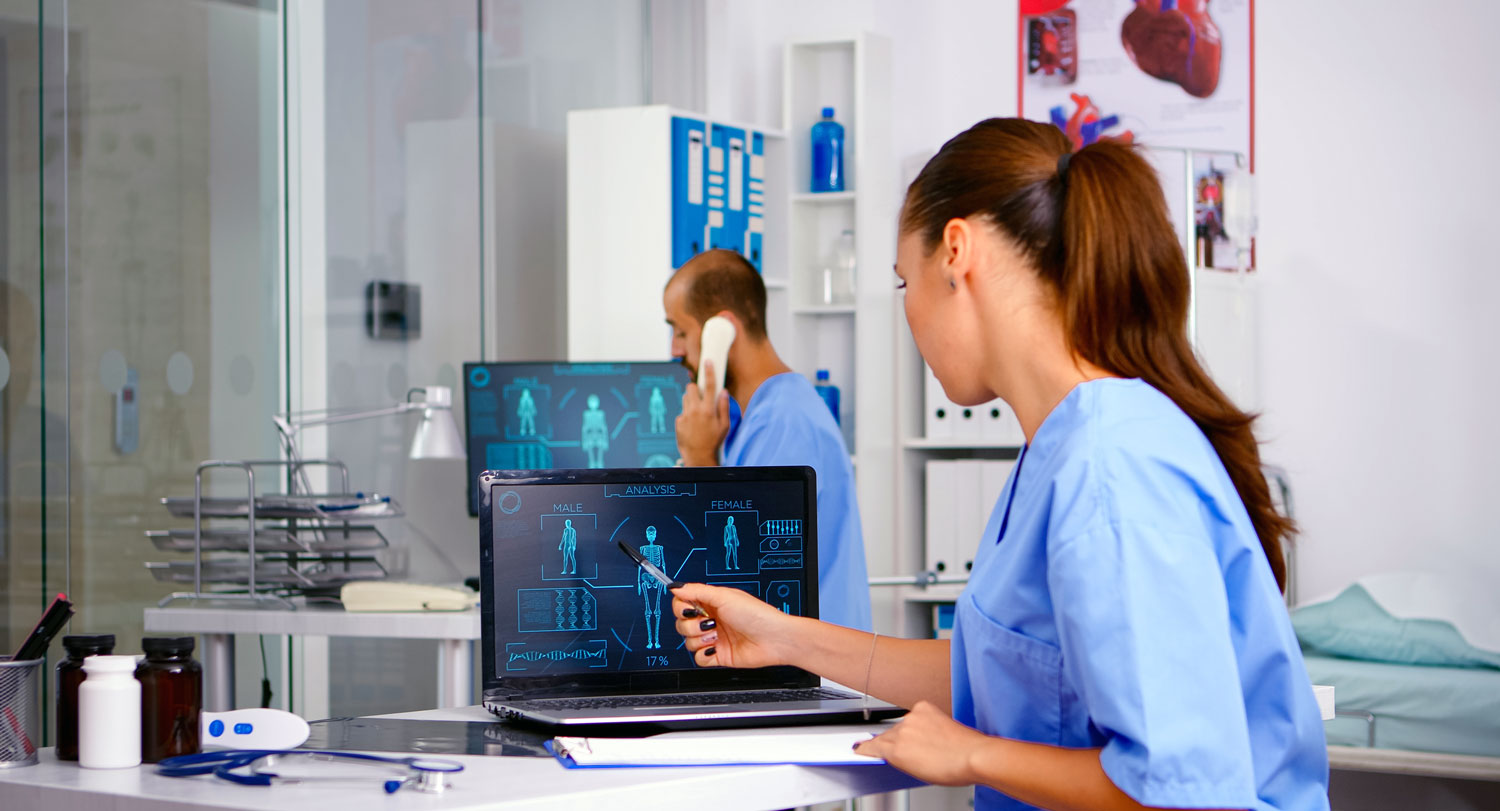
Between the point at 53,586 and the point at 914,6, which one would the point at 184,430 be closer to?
the point at 53,586

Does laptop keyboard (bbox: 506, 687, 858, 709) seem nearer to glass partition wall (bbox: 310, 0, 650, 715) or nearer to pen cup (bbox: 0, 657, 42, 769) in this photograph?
pen cup (bbox: 0, 657, 42, 769)

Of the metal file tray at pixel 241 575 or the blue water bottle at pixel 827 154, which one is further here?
the blue water bottle at pixel 827 154

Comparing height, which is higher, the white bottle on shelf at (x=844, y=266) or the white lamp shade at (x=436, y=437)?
the white bottle on shelf at (x=844, y=266)

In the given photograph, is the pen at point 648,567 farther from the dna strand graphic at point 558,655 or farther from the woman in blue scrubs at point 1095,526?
the woman in blue scrubs at point 1095,526

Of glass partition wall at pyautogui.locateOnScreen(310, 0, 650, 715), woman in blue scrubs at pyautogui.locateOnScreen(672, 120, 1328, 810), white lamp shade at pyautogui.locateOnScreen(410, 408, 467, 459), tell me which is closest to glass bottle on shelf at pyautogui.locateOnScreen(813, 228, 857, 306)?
glass partition wall at pyautogui.locateOnScreen(310, 0, 650, 715)

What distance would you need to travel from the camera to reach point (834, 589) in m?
2.24

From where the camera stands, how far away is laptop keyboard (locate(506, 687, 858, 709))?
145 centimetres

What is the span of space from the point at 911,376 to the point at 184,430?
2164 mm

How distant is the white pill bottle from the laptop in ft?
1.15

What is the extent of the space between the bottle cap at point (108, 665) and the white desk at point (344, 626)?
1.40 metres

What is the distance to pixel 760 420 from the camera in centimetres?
235

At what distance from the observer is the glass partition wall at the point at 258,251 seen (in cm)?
287

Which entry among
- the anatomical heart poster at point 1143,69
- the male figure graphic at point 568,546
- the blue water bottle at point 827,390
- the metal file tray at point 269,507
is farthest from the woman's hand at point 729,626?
the anatomical heart poster at point 1143,69

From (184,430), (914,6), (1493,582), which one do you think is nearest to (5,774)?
(184,430)
